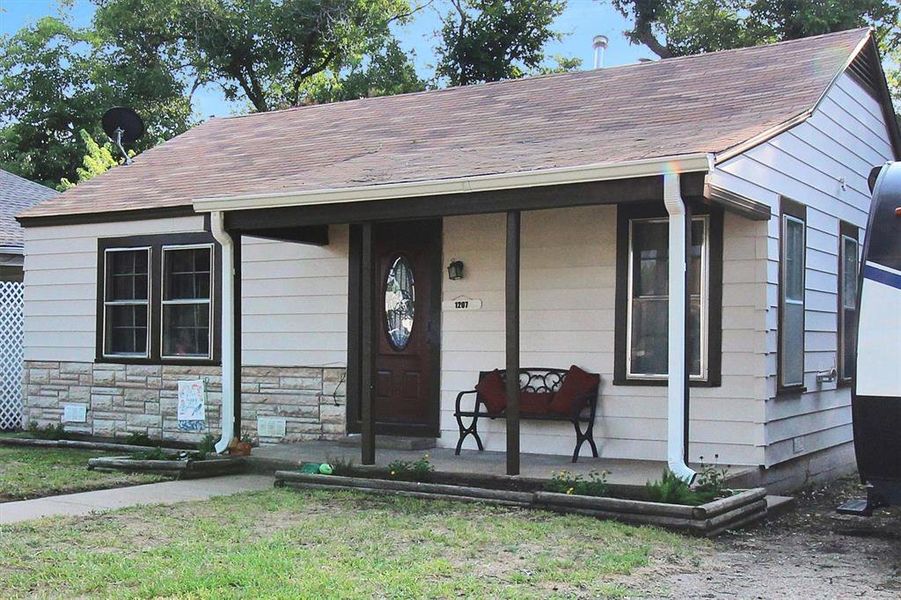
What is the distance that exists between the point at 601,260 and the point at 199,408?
4.95 metres

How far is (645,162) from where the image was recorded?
6918 mm

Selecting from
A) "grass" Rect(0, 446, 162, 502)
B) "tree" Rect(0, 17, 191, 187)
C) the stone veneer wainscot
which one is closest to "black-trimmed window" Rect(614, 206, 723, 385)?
the stone veneer wainscot

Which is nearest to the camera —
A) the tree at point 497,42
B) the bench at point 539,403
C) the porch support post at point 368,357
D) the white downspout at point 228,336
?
Answer: the porch support post at point 368,357

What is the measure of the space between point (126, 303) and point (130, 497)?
14.1 ft

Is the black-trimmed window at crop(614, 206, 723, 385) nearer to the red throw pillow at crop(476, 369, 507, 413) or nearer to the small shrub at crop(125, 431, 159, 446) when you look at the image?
the red throw pillow at crop(476, 369, 507, 413)

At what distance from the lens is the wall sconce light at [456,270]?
9.57m

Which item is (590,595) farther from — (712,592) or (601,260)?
(601,260)

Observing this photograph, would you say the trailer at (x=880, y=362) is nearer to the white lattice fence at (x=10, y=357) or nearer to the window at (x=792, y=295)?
the window at (x=792, y=295)

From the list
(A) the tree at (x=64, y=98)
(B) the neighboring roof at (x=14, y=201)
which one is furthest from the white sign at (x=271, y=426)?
(A) the tree at (x=64, y=98)

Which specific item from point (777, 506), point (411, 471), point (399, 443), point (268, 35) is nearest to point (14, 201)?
point (268, 35)

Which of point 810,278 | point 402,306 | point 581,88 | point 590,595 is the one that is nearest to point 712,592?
point 590,595

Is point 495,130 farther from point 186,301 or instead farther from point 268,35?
point 268,35

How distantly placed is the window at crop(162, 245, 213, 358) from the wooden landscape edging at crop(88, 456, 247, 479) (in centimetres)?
209

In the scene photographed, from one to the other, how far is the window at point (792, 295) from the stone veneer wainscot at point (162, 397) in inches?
174
